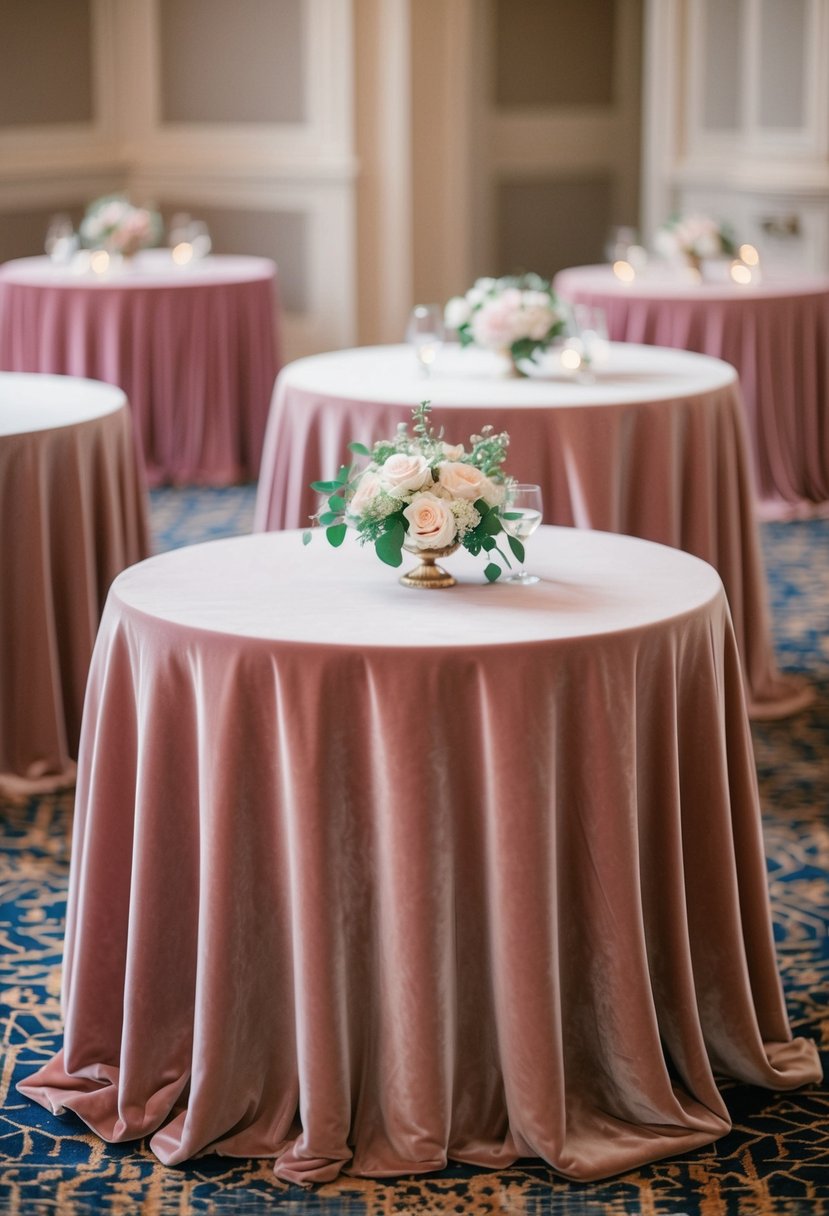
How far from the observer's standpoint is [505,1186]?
268 cm

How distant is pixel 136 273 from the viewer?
7.86 meters

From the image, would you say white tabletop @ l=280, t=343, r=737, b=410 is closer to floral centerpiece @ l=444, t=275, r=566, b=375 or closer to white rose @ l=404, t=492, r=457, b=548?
floral centerpiece @ l=444, t=275, r=566, b=375

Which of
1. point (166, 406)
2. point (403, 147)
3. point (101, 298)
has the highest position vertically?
point (403, 147)

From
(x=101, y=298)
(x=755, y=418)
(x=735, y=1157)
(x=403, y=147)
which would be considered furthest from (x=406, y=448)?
(x=403, y=147)

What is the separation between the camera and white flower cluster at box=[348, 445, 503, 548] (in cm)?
285

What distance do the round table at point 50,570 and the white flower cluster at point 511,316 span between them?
42.0 inches

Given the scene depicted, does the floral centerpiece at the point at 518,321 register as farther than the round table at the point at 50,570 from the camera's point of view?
Yes

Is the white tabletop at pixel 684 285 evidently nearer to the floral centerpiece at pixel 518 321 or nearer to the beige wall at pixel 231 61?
the floral centerpiece at pixel 518 321

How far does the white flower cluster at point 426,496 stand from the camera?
112 inches

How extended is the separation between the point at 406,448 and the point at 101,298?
4.80 meters

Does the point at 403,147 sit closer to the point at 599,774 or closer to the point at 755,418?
the point at 755,418

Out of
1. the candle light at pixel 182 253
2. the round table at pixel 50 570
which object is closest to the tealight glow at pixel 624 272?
A: the candle light at pixel 182 253

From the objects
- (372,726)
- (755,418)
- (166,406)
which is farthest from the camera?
(166,406)

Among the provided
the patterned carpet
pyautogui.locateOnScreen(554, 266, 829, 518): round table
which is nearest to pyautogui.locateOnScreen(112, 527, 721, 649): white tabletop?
the patterned carpet
